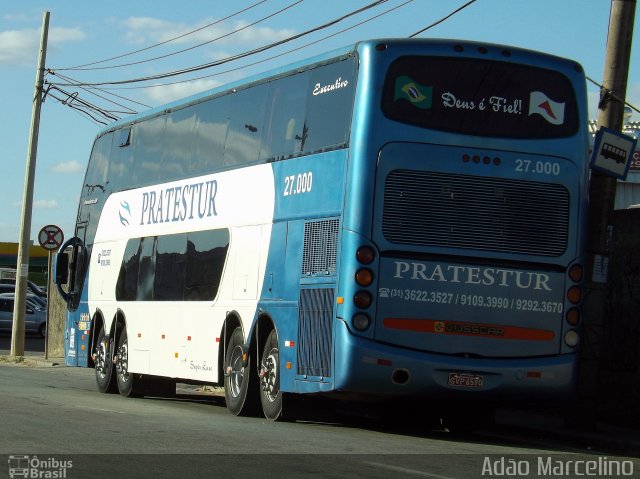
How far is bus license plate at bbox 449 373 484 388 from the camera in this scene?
13.3 meters

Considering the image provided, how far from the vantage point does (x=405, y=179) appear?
43.8 ft

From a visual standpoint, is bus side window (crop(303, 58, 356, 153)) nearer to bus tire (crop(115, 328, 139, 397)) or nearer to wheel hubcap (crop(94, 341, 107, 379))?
bus tire (crop(115, 328, 139, 397))

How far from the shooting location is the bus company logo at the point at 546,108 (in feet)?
45.4

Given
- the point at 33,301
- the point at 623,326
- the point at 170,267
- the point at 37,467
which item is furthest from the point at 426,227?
the point at 33,301

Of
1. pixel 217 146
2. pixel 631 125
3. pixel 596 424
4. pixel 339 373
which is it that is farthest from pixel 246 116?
pixel 631 125

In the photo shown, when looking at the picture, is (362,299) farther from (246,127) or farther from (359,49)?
(246,127)

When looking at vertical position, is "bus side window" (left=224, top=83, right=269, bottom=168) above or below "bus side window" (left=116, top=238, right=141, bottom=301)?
above

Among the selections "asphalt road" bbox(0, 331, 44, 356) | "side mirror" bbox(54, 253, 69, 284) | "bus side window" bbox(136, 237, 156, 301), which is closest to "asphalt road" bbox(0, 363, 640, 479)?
"bus side window" bbox(136, 237, 156, 301)

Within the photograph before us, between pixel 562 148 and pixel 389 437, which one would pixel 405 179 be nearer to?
pixel 562 148

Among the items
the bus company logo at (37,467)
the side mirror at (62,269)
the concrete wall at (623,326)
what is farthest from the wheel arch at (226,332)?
the side mirror at (62,269)

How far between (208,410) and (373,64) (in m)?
6.70

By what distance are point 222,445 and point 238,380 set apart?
493cm

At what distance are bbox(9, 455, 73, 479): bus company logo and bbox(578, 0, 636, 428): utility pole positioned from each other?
7469 millimetres

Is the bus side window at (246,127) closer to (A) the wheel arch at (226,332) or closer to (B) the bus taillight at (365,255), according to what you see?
(A) the wheel arch at (226,332)
